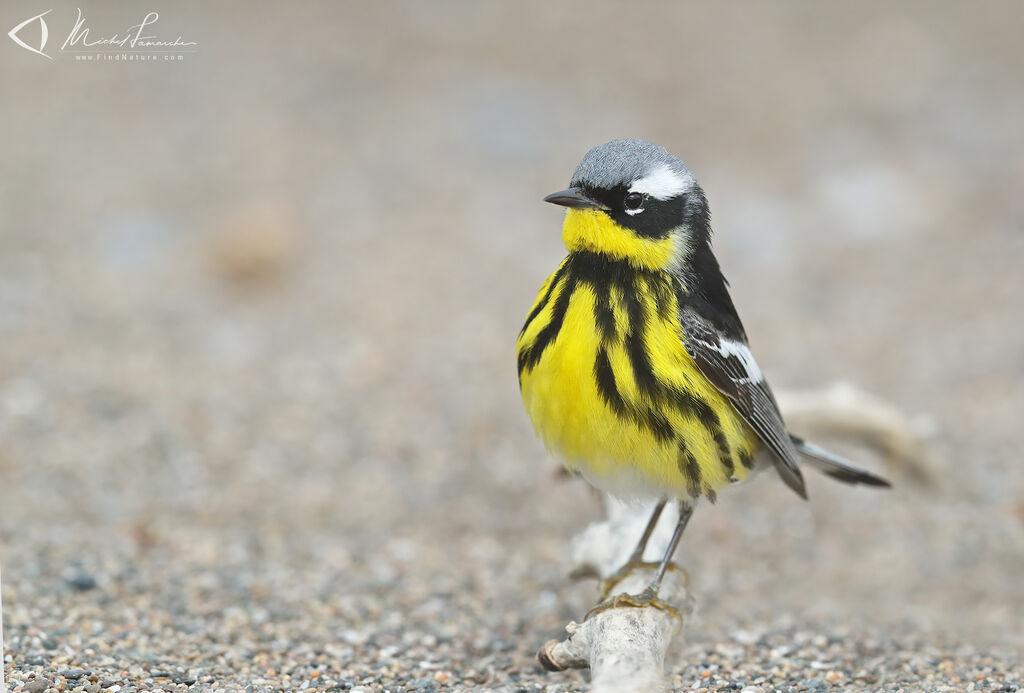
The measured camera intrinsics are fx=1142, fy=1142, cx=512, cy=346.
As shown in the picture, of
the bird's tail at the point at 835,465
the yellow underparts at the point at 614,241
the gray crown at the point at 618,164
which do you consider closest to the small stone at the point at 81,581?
the yellow underparts at the point at 614,241

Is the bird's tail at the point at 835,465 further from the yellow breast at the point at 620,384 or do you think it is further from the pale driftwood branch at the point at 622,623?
the yellow breast at the point at 620,384

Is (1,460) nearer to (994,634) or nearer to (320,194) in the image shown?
(320,194)

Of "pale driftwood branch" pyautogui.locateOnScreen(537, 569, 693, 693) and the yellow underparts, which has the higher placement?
the yellow underparts

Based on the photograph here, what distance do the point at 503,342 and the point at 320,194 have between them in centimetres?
264

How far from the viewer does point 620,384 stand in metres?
3.75

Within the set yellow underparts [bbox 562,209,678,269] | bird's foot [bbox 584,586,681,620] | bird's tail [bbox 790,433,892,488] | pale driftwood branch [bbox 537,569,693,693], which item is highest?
yellow underparts [bbox 562,209,678,269]

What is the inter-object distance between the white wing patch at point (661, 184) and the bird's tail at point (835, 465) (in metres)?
1.36

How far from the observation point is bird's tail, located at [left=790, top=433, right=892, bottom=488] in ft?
15.5

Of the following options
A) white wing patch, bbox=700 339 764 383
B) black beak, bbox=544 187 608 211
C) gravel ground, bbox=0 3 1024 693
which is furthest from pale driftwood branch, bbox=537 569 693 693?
black beak, bbox=544 187 608 211

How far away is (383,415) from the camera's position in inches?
282

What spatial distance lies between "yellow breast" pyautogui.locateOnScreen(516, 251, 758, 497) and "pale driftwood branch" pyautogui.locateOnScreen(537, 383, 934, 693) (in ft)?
1.67

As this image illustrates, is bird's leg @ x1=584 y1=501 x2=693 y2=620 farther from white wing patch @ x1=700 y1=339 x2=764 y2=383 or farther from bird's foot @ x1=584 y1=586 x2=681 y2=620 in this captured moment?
white wing patch @ x1=700 y1=339 x2=764 y2=383

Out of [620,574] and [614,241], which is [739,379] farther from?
[620,574]

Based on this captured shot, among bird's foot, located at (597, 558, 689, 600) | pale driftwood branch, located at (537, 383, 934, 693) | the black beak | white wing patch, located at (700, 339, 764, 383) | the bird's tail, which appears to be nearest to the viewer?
pale driftwood branch, located at (537, 383, 934, 693)
